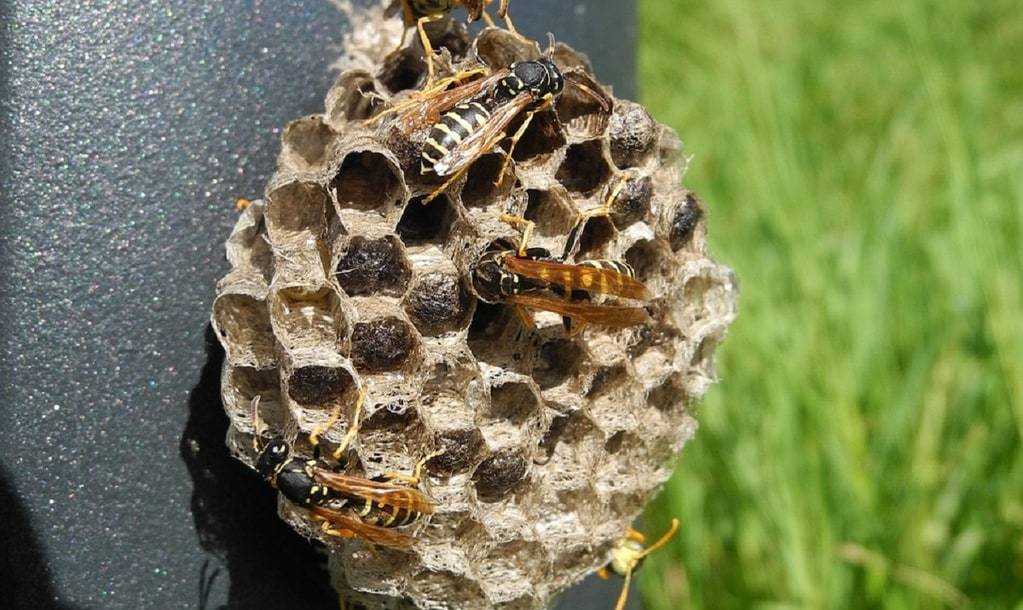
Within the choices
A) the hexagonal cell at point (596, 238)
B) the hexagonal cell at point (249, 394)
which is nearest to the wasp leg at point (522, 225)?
the hexagonal cell at point (596, 238)

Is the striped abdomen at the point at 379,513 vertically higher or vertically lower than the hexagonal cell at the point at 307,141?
lower

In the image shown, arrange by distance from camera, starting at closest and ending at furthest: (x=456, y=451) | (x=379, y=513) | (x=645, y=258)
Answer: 1. (x=379, y=513)
2. (x=456, y=451)
3. (x=645, y=258)

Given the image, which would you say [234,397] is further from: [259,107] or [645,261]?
[645,261]

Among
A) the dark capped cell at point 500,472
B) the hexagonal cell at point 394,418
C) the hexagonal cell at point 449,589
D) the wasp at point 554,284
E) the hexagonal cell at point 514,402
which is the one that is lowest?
the hexagonal cell at point 449,589

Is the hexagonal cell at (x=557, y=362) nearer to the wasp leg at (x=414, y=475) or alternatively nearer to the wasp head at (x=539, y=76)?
the wasp leg at (x=414, y=475)

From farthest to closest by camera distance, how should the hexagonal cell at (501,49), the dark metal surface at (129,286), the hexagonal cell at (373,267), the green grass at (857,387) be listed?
the green grass at (857,387) → the hexagonal cell at (501,49) → the hexagonal cell at (373,267) → the dark metal surface at (129,286)

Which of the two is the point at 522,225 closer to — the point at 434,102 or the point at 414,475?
the point at 434,102

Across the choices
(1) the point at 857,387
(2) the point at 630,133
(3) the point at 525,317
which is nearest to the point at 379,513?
(3) the point at 525,317
